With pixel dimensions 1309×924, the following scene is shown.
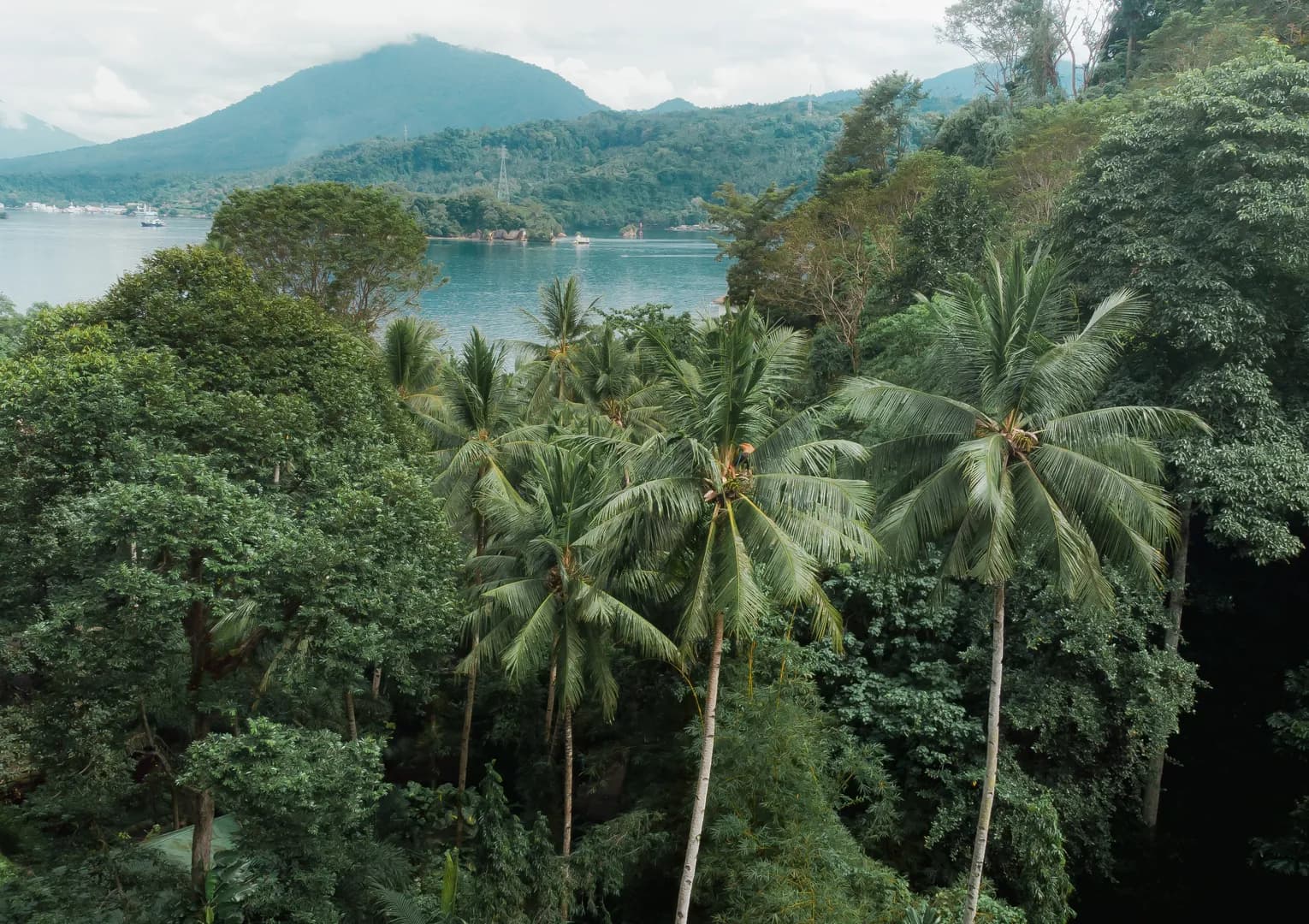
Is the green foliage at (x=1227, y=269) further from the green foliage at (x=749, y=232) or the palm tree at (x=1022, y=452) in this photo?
the green foliage at (x=749, y=232)

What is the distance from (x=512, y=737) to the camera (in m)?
15.8

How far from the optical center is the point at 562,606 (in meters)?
11.9

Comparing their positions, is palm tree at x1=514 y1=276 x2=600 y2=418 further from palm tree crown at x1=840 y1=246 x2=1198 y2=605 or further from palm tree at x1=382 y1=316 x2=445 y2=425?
palm tree crown at x1=840 y1=246 x2=1198 y2=605

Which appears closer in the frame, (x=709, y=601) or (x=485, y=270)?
(x=709, y=601)

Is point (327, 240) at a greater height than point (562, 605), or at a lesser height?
greater

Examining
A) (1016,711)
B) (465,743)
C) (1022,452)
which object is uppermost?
(1022,452)

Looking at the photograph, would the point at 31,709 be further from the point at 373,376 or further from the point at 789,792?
the point at 789,792

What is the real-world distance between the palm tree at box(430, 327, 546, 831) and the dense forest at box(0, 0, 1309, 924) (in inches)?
4.3

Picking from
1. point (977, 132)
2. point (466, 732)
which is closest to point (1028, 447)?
point (466, 732)

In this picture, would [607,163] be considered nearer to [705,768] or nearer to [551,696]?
[551,696]

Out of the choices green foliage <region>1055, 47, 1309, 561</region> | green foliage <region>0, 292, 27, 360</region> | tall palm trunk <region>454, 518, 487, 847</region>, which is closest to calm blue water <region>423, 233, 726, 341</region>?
green foliage <region>0, 292, 27, 360</region>

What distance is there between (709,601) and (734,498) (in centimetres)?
A: 112

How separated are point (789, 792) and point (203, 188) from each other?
20301cm

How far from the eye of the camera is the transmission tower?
474 feet
